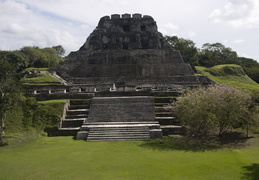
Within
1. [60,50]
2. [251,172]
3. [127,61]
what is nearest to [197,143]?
[251,172]

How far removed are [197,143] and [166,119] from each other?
3845 mm

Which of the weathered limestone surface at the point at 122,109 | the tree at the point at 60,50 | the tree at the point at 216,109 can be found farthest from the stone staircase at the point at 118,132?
the tree at the point at 60,50

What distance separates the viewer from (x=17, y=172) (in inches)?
306

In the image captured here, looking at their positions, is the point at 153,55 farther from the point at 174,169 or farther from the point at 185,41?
the point at 174,169

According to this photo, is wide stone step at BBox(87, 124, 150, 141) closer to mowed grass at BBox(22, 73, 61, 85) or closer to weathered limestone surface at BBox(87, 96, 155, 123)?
weathered limestone surface at BBox(87, 96, 155, 123)

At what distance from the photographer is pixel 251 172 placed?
24.5ft

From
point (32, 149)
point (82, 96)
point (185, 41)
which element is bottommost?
point (32, 149)

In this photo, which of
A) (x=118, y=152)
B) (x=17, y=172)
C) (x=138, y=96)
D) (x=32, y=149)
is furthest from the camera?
(x=138, y=96)

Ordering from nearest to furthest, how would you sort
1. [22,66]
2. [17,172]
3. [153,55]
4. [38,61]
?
[17,172]
[153,55]
[22,66]
[38,61]

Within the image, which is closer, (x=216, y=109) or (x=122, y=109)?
(x=216, y=109)

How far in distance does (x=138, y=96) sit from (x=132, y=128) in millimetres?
5507

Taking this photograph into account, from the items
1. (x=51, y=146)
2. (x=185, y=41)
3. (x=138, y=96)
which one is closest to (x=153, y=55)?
(x=138, y=96)

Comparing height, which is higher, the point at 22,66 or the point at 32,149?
the point at 22,66

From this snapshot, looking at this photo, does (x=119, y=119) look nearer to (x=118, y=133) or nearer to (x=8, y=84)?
(x=118, y=133)
